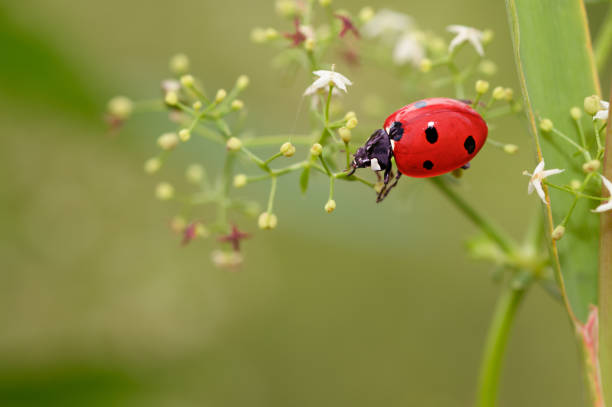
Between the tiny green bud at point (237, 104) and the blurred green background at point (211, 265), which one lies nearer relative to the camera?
the tiny green bud at point (237, 104)

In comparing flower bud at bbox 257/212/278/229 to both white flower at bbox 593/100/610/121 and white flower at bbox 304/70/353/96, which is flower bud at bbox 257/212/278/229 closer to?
white flower at bbox 304/70/353/96

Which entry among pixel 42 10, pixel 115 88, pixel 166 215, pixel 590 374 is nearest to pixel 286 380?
pixel 166 215

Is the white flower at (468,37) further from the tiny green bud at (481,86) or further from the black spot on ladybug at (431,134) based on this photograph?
the black spot on ladybug at (431,134)

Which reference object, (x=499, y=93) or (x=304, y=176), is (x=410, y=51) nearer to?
(x=499, y=93)

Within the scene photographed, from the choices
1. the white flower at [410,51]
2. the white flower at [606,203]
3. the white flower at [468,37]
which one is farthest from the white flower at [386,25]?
the white flower at [606,203]

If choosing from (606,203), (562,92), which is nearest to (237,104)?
(562,92)
